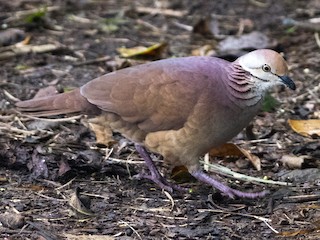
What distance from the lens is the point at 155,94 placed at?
12.6 feet

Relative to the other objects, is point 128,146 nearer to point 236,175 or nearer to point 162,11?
point 236,175

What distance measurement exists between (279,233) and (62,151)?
1.40m

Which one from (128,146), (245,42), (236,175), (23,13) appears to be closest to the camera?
(236,175)

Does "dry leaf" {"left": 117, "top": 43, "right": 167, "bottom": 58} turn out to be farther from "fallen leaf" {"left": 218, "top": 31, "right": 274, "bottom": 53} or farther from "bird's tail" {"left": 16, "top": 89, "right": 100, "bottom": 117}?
"bird's tail" {"left": 16, "top": 89, "right": 100, "bottom": 117}

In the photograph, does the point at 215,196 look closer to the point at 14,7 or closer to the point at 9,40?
the point at 9,40

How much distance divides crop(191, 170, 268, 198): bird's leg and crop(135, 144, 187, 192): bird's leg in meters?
0.12

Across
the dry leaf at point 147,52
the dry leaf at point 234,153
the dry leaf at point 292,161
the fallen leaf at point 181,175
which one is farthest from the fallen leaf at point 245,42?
the fallen leaf at point 181,175

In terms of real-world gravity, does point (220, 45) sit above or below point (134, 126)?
below

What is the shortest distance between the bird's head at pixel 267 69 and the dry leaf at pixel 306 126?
3.09 feet

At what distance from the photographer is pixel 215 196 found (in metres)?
3.86

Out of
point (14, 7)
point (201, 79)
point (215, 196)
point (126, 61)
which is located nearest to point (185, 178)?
point (215, 196)

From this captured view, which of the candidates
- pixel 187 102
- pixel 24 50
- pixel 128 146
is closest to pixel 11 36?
pixel 24 50

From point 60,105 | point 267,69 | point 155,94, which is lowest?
point 60,105

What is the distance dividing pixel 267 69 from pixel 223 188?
62 centimetres
